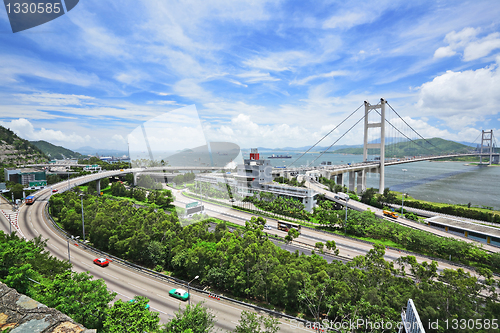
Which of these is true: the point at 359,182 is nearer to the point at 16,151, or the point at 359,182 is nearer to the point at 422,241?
the point at 422,241

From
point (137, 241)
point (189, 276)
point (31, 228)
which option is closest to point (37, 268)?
point (137, 241)

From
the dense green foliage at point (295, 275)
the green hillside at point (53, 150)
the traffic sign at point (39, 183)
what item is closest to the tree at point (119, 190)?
the traffic sign at point (39, 183)

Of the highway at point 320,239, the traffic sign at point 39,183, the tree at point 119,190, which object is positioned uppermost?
the traffic sign at point 39,183

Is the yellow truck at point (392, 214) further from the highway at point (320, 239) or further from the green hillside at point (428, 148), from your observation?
the green hillside at point (428, 148)

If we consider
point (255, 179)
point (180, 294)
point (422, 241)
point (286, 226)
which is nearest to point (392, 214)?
point (422, 241)

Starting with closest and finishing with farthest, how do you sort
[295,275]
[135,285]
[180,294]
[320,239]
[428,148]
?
[295,275] < [180,294] < [135,285] < [320,239] < [428,148]

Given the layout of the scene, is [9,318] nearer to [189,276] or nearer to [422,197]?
[189,276]
